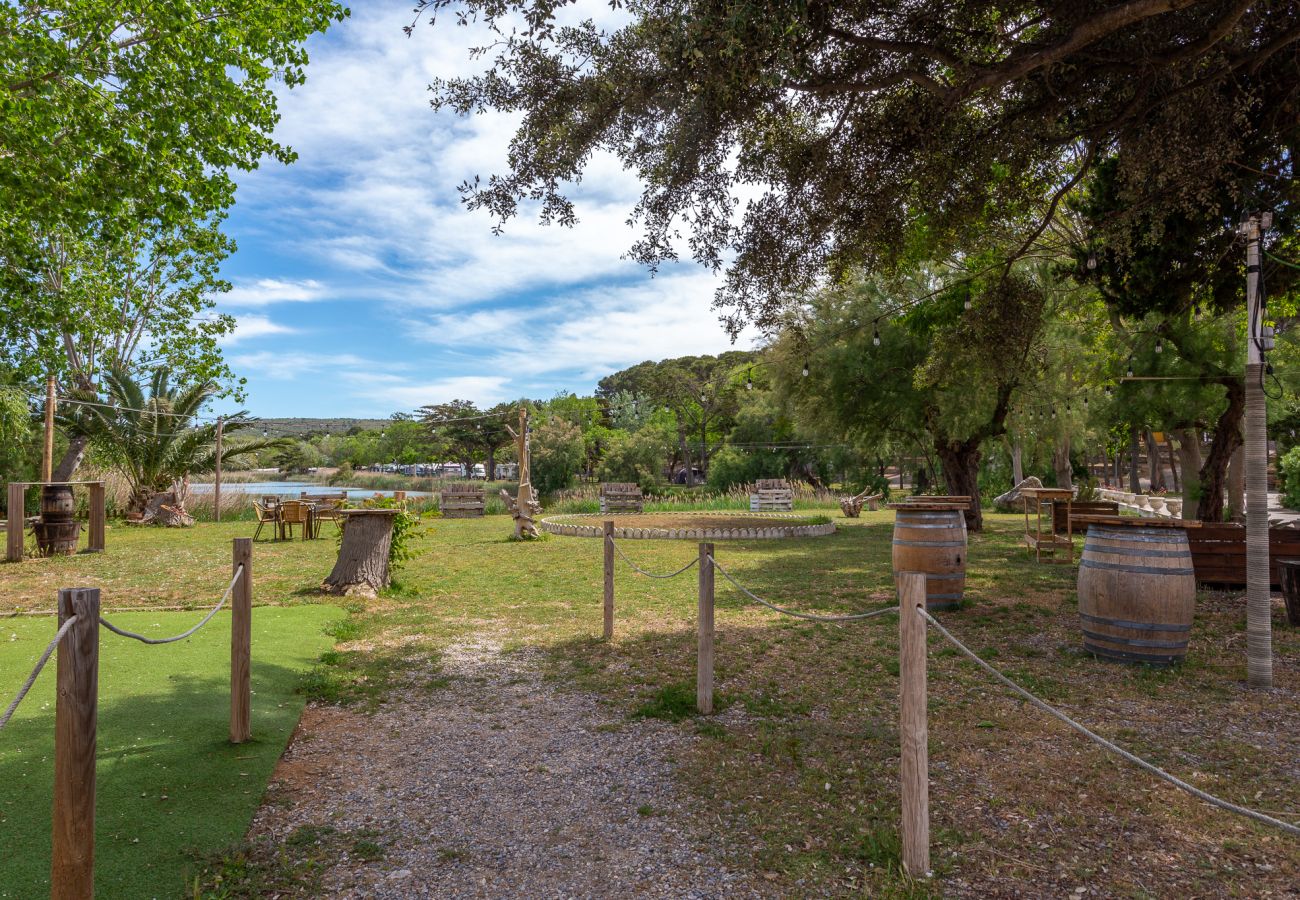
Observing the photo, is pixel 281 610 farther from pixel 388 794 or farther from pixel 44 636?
pixel 388 794

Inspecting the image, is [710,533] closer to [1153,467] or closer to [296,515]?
[296,515]

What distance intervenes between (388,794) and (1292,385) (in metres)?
15.7

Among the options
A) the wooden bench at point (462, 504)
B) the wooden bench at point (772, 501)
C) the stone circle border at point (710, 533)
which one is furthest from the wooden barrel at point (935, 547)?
the wooden bench at point (462, 504)

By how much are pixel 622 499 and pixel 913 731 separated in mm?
22030

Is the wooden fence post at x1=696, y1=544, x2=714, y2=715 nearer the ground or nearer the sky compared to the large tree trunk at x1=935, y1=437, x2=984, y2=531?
nearer the ground

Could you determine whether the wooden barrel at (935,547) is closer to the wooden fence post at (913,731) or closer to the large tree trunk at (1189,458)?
the wooden fence post at (913,731)

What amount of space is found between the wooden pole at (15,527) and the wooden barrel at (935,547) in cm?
1351

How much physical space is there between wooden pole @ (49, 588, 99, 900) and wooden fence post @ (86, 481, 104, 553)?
13643mm

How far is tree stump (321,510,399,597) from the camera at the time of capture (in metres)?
9.06

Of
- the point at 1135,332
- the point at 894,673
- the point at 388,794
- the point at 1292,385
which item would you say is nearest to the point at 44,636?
the point at 388,794

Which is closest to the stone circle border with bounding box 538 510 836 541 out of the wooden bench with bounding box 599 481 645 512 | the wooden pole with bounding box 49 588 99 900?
the wooden bench with bounding box 599 481 645 512

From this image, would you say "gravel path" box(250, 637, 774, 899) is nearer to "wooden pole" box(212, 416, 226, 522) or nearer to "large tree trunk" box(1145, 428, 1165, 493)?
"wooden pole" box(212, 416, 226, 522)

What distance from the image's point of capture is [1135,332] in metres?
13.1

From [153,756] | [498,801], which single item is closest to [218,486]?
[153,756]
